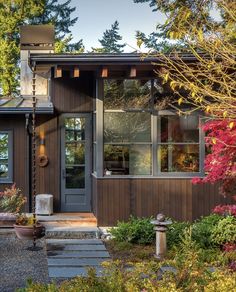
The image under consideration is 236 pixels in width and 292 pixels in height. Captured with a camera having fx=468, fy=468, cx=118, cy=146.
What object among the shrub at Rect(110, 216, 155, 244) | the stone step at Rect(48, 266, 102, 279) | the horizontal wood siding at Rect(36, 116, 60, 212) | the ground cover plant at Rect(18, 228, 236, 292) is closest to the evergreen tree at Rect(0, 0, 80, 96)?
the horizontal wood siding at Rect(36, 116, 60, 212)

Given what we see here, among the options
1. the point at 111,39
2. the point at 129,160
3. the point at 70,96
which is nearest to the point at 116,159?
the point at 129,160

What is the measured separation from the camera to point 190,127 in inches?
374

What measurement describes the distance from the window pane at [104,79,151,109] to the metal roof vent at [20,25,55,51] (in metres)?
4.61

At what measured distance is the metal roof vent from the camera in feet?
43.8

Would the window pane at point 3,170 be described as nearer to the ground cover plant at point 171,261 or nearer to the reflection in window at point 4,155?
the reflection in window at point 4,155

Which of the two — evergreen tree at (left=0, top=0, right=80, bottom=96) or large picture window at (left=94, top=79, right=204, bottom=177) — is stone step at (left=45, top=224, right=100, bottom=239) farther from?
evergreen tree at (left=0, top=0, right=80, bottom=96)

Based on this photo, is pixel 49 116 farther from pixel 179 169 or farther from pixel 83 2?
pixel 83 2

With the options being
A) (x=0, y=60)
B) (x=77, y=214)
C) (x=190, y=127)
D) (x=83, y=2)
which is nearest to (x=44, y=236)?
(x=77, y=214)

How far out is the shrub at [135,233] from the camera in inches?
324

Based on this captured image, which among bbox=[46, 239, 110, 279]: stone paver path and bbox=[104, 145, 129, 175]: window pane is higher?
bbox=[104, 145, 129, 175]: window pane

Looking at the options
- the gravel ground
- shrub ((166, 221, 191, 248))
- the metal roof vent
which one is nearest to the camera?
the gravel ground

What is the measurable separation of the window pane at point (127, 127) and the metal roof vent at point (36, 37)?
192 inches

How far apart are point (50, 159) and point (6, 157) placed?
1048mm

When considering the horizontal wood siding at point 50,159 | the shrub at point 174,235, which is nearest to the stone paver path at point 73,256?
the shrub at point 174,235
